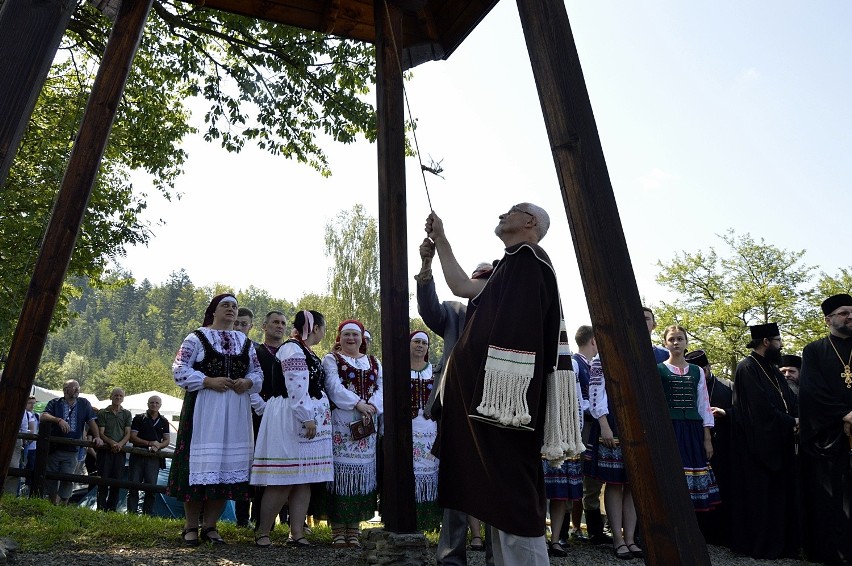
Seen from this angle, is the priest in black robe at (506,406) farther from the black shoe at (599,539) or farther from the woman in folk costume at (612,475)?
the black shoe at (599,539)

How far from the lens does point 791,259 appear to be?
108ft

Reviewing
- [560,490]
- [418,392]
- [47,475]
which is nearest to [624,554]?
[560,490]

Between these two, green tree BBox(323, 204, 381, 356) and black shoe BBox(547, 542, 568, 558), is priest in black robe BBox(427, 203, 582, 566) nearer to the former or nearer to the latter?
black shoe BBox(547, 542, 568, 558)

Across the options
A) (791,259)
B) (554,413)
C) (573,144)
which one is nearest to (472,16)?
(573,144)

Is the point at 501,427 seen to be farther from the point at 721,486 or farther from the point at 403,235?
the point at 721,486

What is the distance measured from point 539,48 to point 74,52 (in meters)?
11.1

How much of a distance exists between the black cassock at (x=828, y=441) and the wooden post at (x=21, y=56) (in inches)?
255

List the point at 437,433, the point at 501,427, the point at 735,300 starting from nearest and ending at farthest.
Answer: the point at 501,427 < the point at 437,433 < the point at 735,300

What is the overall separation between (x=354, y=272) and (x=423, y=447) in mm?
35617

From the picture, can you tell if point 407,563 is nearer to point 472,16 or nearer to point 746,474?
point 472,16

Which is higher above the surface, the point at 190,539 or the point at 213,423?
the point at 213,423

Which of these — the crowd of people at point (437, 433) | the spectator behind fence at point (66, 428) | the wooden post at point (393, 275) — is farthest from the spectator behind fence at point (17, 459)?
the wooden post at point (393, 275)

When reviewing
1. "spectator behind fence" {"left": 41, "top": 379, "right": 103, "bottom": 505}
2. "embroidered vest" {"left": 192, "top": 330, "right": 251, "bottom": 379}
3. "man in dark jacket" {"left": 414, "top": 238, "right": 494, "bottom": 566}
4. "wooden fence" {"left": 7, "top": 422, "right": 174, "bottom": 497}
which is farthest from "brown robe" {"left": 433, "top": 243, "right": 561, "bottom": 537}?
"spectator behind fence" {"left": 41, "top": 379, "right": 103, "bottom": 505}

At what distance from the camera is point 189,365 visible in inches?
244
